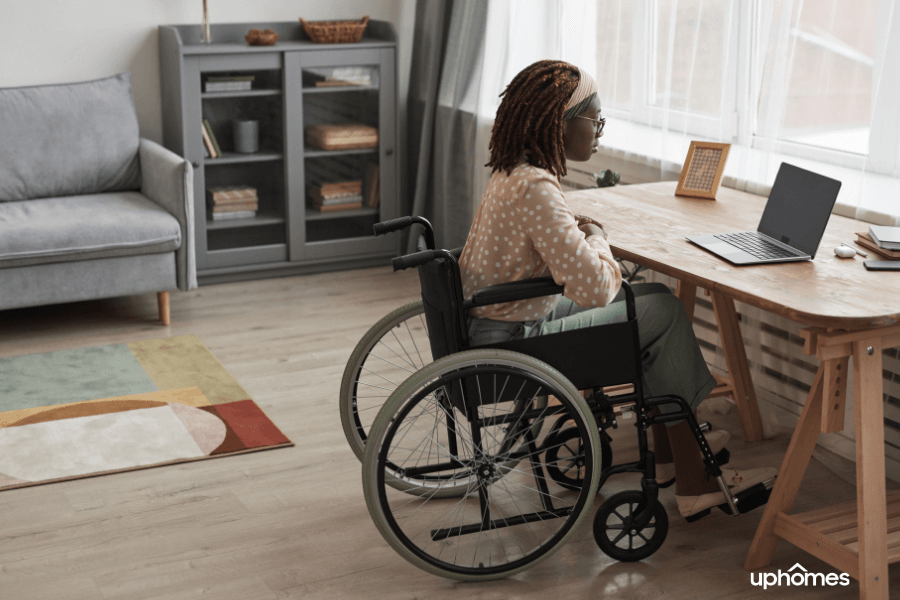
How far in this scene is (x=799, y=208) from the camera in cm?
217

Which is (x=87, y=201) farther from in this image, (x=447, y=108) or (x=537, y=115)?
(x=537, y=115)

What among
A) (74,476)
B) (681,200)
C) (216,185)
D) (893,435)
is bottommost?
(74,476)

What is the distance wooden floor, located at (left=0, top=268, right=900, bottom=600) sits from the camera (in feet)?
6.61

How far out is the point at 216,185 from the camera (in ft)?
13.6

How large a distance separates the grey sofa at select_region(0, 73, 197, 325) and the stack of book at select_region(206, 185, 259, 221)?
1.00 ft

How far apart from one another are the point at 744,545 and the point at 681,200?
3.18 feet

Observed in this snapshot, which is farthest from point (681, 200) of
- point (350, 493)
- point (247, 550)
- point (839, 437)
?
point (247, 550)

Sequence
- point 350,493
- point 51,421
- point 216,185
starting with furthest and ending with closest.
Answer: point 216,185 < point 51,421 < point 350,493

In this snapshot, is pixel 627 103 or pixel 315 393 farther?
pixel 627 103

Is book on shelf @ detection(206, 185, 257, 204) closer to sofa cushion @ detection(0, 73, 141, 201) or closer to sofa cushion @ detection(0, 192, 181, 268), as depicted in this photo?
sofa cushion @ detection(0, 73, 141, 201)

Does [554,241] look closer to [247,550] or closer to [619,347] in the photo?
[619,347]

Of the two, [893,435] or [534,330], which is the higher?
[534,330]

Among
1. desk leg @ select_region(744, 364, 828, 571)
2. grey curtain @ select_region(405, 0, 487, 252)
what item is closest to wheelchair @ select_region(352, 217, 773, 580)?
desk leg @ select_region(744, 364, 828, 571)

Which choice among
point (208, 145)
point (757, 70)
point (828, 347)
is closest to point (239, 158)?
point (208, 145)
